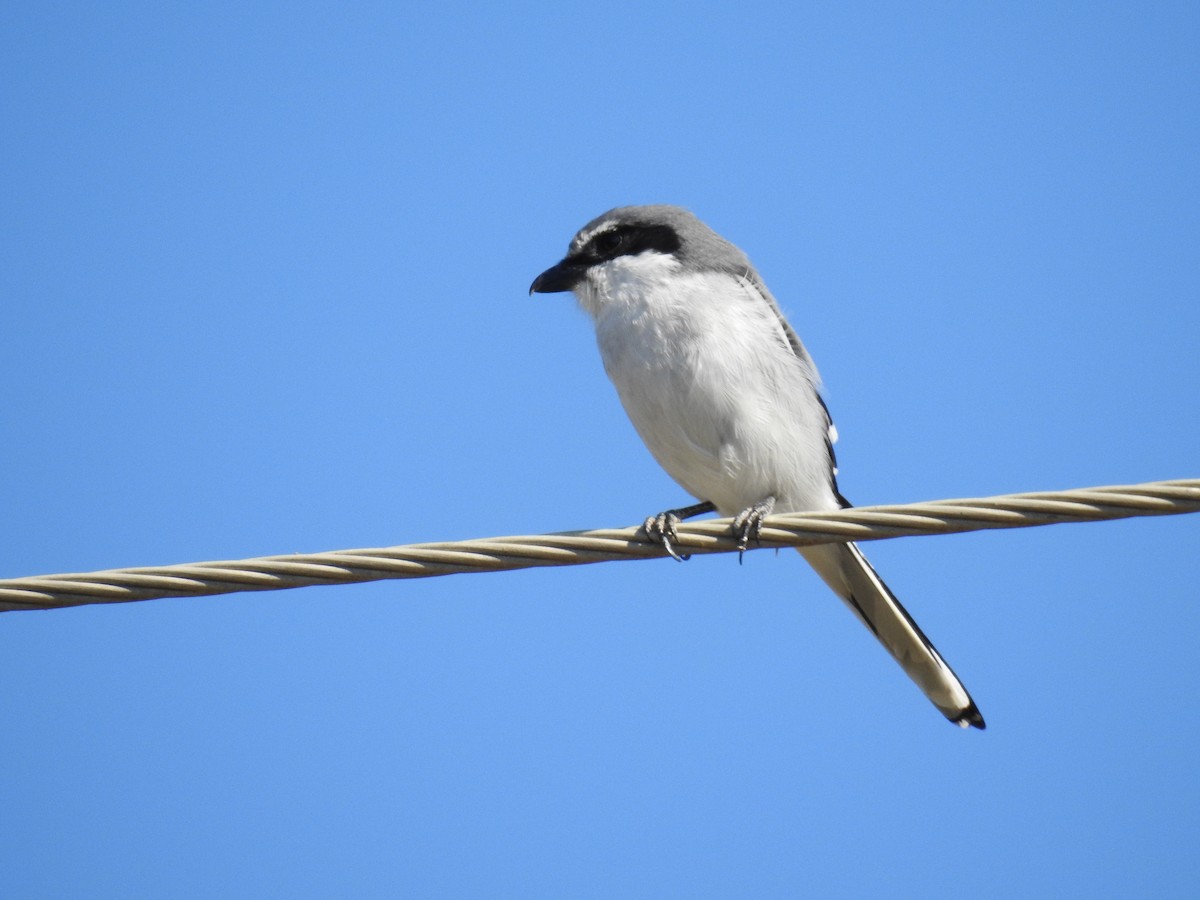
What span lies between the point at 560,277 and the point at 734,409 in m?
1.53

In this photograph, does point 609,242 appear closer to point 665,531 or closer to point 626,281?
point 626,281

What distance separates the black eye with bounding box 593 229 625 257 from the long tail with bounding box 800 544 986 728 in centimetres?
193

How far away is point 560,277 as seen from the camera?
6.24m

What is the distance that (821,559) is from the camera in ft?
17.6

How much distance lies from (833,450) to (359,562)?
120 inches

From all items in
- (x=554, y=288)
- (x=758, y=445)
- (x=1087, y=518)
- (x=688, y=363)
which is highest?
(x=554, y=288)

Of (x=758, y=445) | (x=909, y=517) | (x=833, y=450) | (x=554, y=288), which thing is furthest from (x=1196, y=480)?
(x=554, y=288)

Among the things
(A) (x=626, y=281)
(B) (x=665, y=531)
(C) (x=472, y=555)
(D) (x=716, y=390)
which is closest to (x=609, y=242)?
(A) (x=626, y=281)

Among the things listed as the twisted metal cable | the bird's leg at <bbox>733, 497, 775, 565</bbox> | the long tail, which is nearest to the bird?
the long tail

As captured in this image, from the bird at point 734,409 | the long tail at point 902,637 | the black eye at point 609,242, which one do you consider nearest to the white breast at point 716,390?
the bird at point 734,409

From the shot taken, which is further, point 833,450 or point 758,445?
point 833,450

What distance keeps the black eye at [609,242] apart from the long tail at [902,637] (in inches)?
76.0

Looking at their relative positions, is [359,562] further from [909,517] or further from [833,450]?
[833,450]

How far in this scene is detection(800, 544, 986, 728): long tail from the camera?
5188 mm
